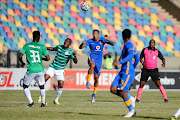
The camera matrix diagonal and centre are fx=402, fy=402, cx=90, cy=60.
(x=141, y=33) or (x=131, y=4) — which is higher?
(x=131, y=4)

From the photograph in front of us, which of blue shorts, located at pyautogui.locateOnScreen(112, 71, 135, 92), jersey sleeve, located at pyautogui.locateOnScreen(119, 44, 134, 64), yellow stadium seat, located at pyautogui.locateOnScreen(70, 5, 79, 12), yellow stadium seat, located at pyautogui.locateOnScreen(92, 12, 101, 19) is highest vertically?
yellow stadium seat, located at pyautogui.locateOnScreen(70, 5, 79, 12)

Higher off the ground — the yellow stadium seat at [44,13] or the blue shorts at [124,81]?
the yellow stadium seat at [44,13]

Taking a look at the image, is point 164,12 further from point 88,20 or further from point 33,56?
point 33,56

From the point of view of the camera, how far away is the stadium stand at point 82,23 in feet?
90.4

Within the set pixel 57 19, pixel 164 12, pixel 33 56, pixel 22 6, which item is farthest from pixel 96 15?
pixel 33 56

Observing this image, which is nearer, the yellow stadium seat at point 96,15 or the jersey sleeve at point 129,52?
the jersey sleeve at point 129,52

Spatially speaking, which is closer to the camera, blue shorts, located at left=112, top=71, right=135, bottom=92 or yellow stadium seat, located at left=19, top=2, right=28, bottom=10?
blue shorts, located at left=112, top=71, right=135, bottom=92

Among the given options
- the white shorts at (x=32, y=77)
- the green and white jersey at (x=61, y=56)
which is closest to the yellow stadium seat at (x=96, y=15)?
the green and white jersey at (x=61, y=56)

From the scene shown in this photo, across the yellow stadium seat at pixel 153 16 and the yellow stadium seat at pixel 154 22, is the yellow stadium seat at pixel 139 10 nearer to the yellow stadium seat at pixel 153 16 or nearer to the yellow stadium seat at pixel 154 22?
the yellow stadium seat at pixel 153 16

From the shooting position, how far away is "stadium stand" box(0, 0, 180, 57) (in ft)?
90.4

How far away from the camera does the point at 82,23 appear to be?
97.2 feet

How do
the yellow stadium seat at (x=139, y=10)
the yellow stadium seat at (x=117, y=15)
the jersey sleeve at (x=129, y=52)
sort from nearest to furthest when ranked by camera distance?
the jersey sleeve at (x=129, y=52) → the yellow stadium seat at (x=117, y=15) → the yellow stadium seat at (x=139, y=10)

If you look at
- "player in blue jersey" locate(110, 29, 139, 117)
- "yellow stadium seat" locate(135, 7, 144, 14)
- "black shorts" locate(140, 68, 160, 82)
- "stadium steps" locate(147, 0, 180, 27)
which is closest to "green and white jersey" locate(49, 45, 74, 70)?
"black shorts" locate(140, 68, 160, 82)

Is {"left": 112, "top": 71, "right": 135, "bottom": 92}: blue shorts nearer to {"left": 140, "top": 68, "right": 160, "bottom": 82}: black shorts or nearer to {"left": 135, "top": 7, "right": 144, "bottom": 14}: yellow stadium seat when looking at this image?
{"left": 140, "top": 68, "right": 160, "bottom": 82}: black shorts
